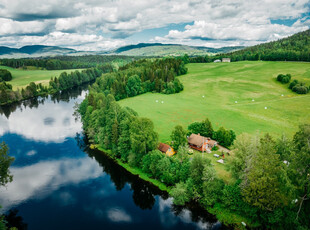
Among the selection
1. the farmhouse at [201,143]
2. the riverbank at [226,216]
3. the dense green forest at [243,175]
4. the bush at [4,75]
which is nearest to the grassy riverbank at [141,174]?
the riverbank at [226,216]

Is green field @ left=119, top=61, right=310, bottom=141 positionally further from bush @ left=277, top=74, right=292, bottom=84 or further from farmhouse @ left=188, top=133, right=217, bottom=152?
farmhouse @ left=188, top=133, right=217, bottom=152

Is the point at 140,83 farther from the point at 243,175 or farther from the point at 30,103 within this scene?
the point at 243,175

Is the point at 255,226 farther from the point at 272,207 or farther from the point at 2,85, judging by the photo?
the point at 2,85

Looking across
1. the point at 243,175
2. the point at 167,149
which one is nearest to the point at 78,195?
the point at 167,149

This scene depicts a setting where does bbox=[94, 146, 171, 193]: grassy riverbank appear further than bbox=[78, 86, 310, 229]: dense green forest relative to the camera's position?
Yes

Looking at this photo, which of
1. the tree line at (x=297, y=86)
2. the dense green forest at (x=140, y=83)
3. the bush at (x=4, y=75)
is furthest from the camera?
the bush at (x=4, y=75)

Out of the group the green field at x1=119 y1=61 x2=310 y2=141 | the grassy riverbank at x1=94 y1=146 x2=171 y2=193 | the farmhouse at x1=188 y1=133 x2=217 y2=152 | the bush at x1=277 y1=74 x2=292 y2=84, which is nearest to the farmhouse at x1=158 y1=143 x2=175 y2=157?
the farmhouse at x1=188 y1=133 x2=217 y2=152

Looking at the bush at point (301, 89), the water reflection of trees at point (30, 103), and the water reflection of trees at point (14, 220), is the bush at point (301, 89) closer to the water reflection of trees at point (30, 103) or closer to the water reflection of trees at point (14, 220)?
the water reflection of trees at point (14, 220)
